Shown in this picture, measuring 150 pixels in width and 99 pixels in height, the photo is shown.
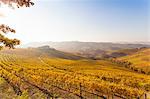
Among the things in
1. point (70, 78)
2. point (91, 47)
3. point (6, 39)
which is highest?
point (6, 39)

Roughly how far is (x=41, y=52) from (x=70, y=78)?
126cm

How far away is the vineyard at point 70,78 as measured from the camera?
11.2 m

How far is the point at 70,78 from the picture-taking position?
11664 millimetres

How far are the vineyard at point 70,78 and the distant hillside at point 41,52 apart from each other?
10cm

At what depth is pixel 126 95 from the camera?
1115 cm

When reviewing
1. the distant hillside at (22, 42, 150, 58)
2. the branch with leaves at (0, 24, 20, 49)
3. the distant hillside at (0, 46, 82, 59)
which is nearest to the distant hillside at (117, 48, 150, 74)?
the distant hillside at (22, 42, 150, 58)

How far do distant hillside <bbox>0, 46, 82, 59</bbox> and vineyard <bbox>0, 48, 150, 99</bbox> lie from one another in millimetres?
95

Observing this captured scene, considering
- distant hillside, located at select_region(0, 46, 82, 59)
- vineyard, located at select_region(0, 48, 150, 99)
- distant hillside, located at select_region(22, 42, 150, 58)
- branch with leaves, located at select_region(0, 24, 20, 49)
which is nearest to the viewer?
branch with leaves, located at select_region(0, 24, 20, 49)

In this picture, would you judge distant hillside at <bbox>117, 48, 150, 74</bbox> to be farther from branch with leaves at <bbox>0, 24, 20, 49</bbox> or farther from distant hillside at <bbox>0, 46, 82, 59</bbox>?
branch with leaves at <bbox>0, 24, 20, 49</bbox>

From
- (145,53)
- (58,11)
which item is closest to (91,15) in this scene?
(58,11)

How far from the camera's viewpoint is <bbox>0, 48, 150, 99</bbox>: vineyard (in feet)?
36.7

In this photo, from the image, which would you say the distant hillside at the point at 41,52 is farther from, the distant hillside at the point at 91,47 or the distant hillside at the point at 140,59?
the distant hillside at the point at 140,59

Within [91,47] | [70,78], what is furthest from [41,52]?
[91,47]

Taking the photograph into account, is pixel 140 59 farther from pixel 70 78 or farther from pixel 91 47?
pixel 70 78
